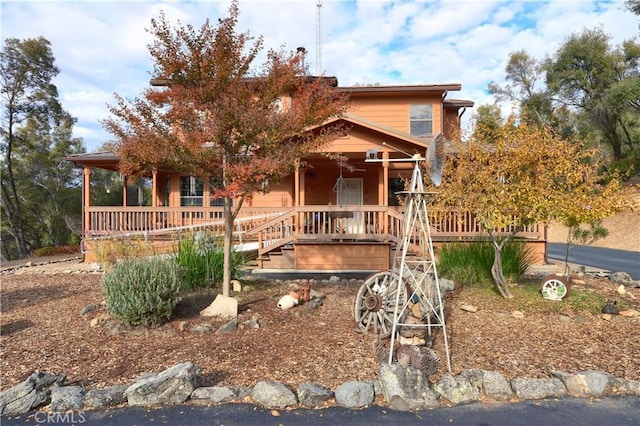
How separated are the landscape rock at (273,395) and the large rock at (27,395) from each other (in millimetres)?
1885

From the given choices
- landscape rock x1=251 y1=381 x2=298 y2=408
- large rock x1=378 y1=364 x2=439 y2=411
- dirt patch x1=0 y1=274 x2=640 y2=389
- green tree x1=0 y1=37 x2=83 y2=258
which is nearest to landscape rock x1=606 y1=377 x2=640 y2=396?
dirt patch x1=0 y1=274 x2=640 y2=389

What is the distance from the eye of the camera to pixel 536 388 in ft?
12.6

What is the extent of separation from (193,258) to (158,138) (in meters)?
2.76

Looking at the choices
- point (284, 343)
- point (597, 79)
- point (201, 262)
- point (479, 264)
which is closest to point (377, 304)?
point (284, 343)

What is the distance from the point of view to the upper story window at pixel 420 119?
1570cm

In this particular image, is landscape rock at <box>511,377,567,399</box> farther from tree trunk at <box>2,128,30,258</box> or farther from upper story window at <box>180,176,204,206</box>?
tree trunk at <box>2,128,30,258</box>

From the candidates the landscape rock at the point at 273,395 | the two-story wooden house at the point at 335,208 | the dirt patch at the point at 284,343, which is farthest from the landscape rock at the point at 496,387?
the two-story wooden house at the point at 335,208

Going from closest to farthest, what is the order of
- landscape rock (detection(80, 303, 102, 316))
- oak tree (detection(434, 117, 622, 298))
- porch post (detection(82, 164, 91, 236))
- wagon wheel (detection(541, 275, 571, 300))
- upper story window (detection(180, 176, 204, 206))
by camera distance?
oak tree (detection(434, 117, 622, 298)) < landscape rock (detection(80, 303, 102, 316)) < wagon wheel (detection(541, 275, 571, 300)) < porch post (detection(82, 164, 91, 236)) < upper story window (detection(180, 176, 204, 206))

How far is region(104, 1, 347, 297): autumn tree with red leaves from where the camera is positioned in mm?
5449

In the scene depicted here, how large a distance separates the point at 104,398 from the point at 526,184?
237 inches

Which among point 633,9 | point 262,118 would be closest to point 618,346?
point 262,118

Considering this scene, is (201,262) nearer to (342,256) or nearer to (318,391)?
(342,256)

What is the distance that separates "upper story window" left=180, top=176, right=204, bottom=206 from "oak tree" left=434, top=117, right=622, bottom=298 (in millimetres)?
11450

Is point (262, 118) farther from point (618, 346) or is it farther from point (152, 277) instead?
point (618, 346)
